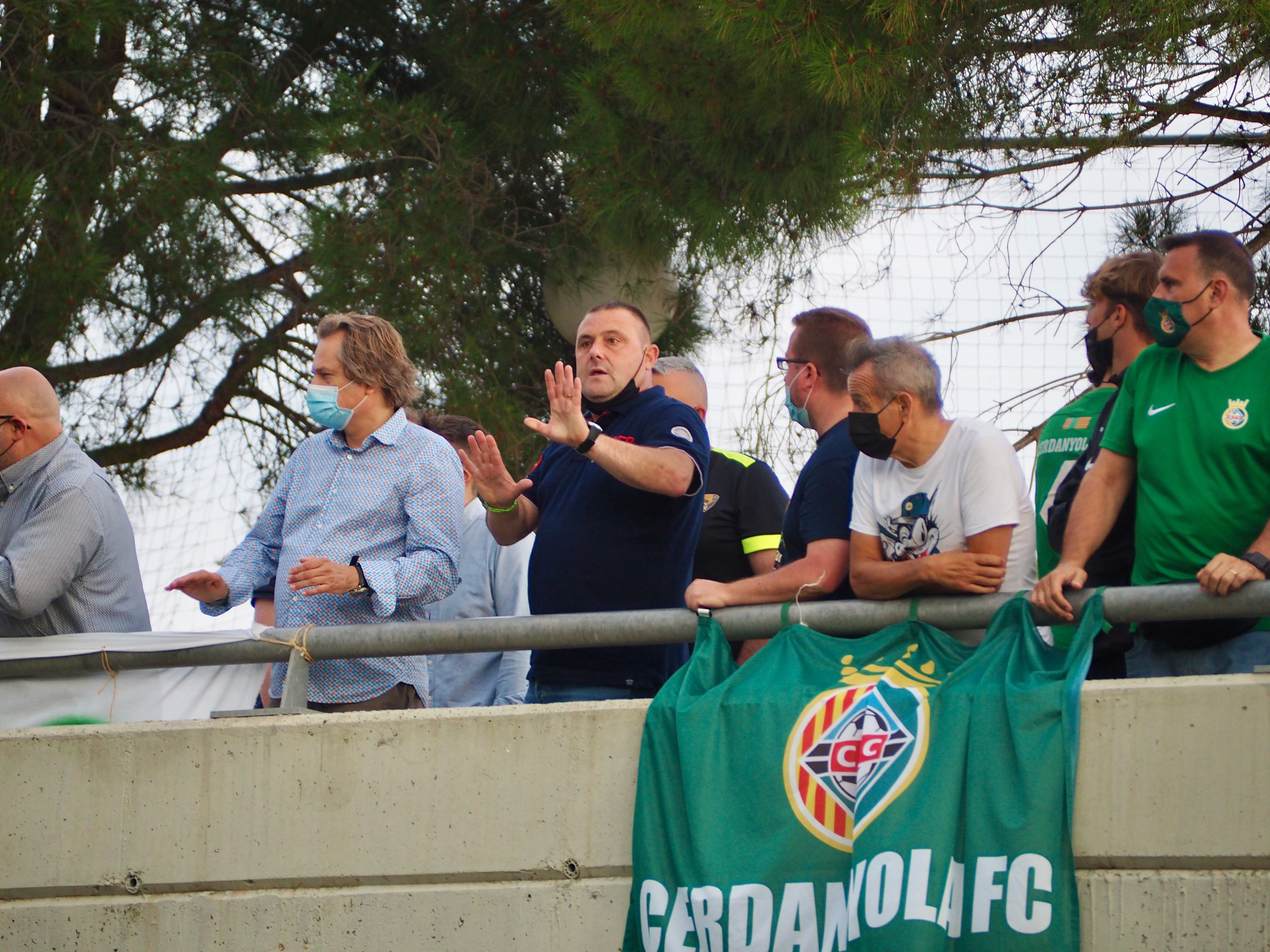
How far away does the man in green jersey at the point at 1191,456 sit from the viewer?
10.1ft

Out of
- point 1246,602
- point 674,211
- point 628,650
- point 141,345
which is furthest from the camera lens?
point 141,345

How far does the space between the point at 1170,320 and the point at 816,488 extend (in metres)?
0.96

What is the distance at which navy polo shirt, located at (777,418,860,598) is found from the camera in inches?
140

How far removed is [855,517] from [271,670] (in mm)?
1668

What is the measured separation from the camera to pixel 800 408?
4.03m

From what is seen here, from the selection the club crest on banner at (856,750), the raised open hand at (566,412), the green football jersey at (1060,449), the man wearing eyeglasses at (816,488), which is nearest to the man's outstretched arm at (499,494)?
the raised open hand at (566,412)

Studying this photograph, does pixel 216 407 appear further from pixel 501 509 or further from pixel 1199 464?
pixel 1199 464

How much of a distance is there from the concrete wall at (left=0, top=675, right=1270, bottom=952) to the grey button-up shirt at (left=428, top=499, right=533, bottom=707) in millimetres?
900

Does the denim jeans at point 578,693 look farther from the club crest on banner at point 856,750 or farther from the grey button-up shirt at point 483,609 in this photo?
the club crest on banner at point 856,750

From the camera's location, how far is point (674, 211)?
5.95 meters

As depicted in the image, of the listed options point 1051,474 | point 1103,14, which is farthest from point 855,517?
point 1103,14

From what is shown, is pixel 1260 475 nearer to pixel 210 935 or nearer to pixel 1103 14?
pixel 1103 14

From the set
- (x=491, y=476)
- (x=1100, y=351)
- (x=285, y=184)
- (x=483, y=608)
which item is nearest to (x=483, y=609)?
(x=483, y=608)

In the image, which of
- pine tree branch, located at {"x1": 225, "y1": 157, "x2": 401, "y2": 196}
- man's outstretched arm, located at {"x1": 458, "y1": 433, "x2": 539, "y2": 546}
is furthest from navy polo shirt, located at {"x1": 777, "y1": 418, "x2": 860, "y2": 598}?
pine tree branch, located at {"x1": 225, "y1": 157, "x2": 401, "y2": 196}
